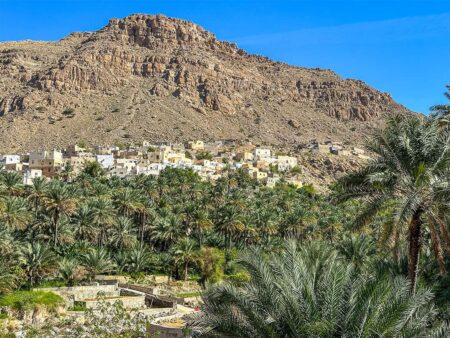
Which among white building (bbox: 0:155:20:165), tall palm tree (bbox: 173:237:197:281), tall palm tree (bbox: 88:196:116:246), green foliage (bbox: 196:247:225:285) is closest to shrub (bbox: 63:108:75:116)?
white building (bbox: 0:155:20:165)

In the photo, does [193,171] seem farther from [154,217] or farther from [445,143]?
[445,143]

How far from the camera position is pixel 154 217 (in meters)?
51.2

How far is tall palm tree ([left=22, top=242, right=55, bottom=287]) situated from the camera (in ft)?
106

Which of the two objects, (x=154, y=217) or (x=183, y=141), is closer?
(x=154, y=217)

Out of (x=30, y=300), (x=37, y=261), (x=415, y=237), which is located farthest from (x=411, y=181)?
(x=37, y=261)

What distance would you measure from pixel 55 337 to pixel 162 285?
60.8 ft

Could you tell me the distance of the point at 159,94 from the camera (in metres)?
150

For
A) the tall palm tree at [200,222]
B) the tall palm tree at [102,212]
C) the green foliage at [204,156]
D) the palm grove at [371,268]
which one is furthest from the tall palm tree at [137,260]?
the green foliage at [204,156]

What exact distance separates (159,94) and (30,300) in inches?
4917

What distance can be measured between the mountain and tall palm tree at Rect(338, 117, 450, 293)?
11312 cm

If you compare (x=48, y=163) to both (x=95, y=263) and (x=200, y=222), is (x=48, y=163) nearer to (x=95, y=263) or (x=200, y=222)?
(x=200, y=222)

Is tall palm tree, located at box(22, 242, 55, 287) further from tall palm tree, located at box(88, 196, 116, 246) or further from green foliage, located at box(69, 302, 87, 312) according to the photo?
tall palm tree, located at box(88, 196, 116, 246)

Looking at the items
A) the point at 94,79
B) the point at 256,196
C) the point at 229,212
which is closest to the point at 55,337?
the point at 229,212

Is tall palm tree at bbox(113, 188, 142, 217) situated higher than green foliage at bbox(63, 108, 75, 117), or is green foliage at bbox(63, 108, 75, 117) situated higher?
green foliage at bbox(63, 108, 75, 117)
